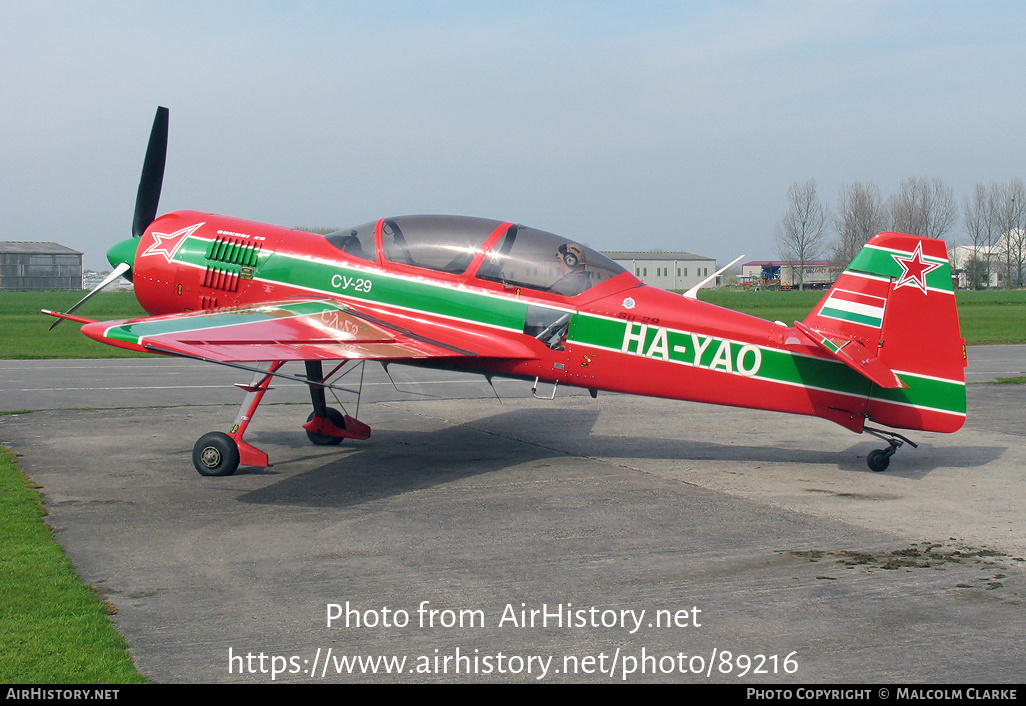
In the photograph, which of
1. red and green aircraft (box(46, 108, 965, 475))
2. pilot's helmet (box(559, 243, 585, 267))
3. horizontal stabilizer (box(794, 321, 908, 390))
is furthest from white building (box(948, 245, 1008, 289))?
pilot's helmet (box(559, 243, 585, 267))

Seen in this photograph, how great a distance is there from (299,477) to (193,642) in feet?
14.8

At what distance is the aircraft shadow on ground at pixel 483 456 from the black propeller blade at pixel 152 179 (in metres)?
3.19

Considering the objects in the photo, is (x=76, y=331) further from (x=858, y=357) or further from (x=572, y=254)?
(x=858, y=357)

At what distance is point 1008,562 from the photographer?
609 centimetres

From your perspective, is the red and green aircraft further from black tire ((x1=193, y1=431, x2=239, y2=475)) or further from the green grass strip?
the green grass strip

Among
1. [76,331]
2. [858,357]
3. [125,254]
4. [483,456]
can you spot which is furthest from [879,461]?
[76,331]

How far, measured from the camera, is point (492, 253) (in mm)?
9211

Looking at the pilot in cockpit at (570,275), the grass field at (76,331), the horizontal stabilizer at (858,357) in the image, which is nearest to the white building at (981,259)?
the grass field at (76,331)

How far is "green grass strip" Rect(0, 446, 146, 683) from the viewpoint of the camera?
4180 millimetres

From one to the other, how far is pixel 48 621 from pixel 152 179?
7.62m

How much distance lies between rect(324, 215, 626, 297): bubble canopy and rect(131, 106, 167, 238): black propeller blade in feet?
10.9

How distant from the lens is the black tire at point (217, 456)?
28.8 feet

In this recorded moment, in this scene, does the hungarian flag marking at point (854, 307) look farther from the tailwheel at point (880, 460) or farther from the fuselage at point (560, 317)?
the tailwheel at point (880, 460)

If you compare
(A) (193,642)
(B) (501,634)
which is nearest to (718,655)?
(B) (501,634)
